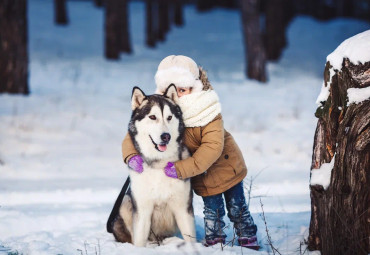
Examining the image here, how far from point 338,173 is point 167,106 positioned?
4.52 ft

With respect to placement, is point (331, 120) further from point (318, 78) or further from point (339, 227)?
point (318, 78)

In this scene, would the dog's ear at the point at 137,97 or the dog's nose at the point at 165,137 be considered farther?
the dog's ear at the point at 137,97

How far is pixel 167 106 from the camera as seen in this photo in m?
3.92

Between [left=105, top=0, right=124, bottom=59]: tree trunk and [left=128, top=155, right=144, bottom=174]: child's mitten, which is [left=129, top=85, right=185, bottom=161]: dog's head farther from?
[left=105, top=0, right=124, bottom=59]: tree trunk

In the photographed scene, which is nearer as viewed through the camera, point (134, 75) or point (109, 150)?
point (109, 150)

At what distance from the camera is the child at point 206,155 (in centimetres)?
396

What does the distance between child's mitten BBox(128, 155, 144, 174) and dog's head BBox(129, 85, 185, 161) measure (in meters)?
0.05

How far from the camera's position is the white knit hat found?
413 centimetres

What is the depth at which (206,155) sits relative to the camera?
155 inches

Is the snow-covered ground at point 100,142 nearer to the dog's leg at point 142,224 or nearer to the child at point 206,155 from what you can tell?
the dog's leg at point 142,224

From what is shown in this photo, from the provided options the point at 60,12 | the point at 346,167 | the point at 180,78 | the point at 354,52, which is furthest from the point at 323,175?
the point at 60,12

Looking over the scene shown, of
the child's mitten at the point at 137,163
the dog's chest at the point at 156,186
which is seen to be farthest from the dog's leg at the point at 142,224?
the child's mitten at the point at 137,163

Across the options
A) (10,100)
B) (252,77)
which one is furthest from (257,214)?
(252,77)

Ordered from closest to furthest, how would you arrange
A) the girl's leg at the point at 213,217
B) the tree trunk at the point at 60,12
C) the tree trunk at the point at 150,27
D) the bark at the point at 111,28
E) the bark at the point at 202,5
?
the girl's leg at the point at 213,217, the bark at the point at 111,28, the tree trunk at the point at 150,27, the tree trunk at the point at 60,12, the bark at the point at 202,5
